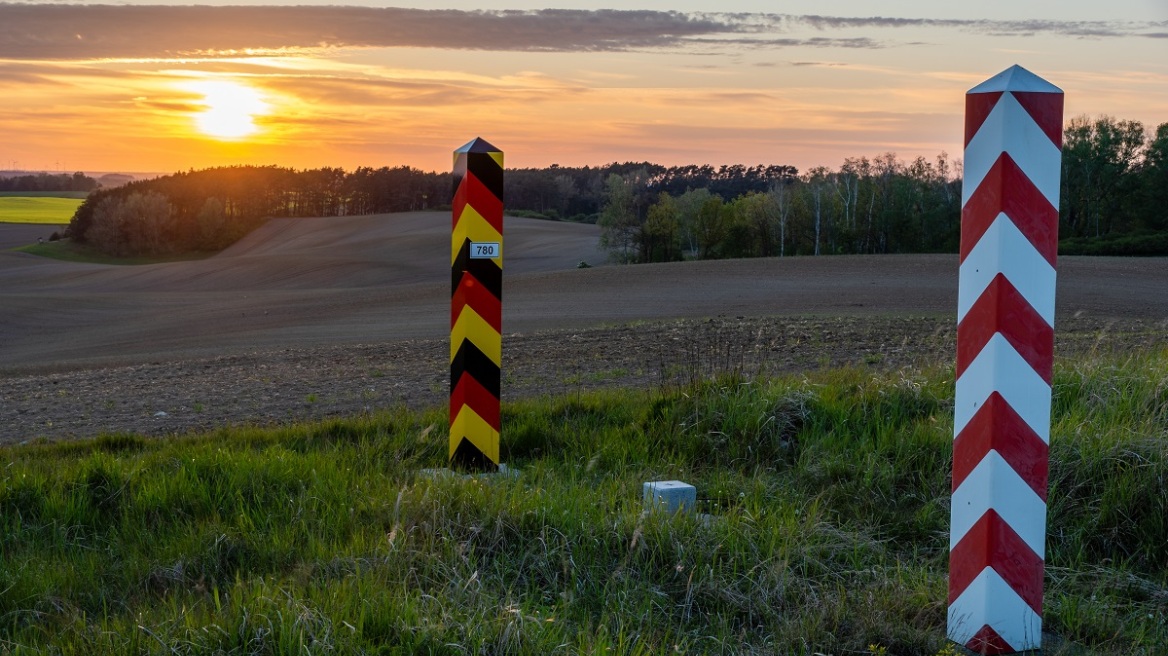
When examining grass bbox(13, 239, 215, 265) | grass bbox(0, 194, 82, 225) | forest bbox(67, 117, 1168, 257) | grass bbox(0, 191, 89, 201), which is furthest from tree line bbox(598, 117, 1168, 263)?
grass bbox(0, 191, 89, 201)

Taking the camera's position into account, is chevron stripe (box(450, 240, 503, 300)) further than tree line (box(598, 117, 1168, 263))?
No

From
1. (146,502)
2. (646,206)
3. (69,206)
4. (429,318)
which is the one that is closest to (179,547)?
(146,502)

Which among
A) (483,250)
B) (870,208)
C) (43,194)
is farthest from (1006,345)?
(43,194)

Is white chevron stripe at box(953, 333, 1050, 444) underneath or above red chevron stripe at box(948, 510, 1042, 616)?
above

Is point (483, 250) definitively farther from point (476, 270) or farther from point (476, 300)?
point (476, 300)

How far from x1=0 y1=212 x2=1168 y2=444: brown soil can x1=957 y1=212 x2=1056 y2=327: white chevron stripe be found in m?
3.38

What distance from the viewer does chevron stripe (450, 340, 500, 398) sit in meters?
5.14

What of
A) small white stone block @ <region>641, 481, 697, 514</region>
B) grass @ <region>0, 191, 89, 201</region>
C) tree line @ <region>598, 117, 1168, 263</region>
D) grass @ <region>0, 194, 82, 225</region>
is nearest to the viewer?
small white stone block @ <region>641, 481, 697, 514</region>

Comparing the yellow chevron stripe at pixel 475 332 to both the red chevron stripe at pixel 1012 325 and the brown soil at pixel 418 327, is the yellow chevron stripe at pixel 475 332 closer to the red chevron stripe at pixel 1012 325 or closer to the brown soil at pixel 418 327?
the brown soil at pixel 418 327

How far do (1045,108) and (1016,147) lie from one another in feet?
0.51

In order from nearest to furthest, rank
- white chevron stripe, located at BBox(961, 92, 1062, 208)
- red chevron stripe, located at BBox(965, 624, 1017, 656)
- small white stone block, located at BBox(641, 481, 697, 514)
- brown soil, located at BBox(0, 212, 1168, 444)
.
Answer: white chevron stripe, located at BBox(961, 92, 1062, 208) → red chevron stripe, located at BBox(965, 624, 1017, 656) → small white stone block, located at BBox(641, 481, 697, 514) → brown soil, located at BBox(0, 212, 1168, 444)

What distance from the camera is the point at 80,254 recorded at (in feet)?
309

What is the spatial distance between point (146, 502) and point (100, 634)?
1.80m

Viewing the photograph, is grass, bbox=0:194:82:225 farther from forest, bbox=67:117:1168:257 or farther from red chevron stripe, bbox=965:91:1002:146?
red chevron stripe, bbox=965:91:1002:146
